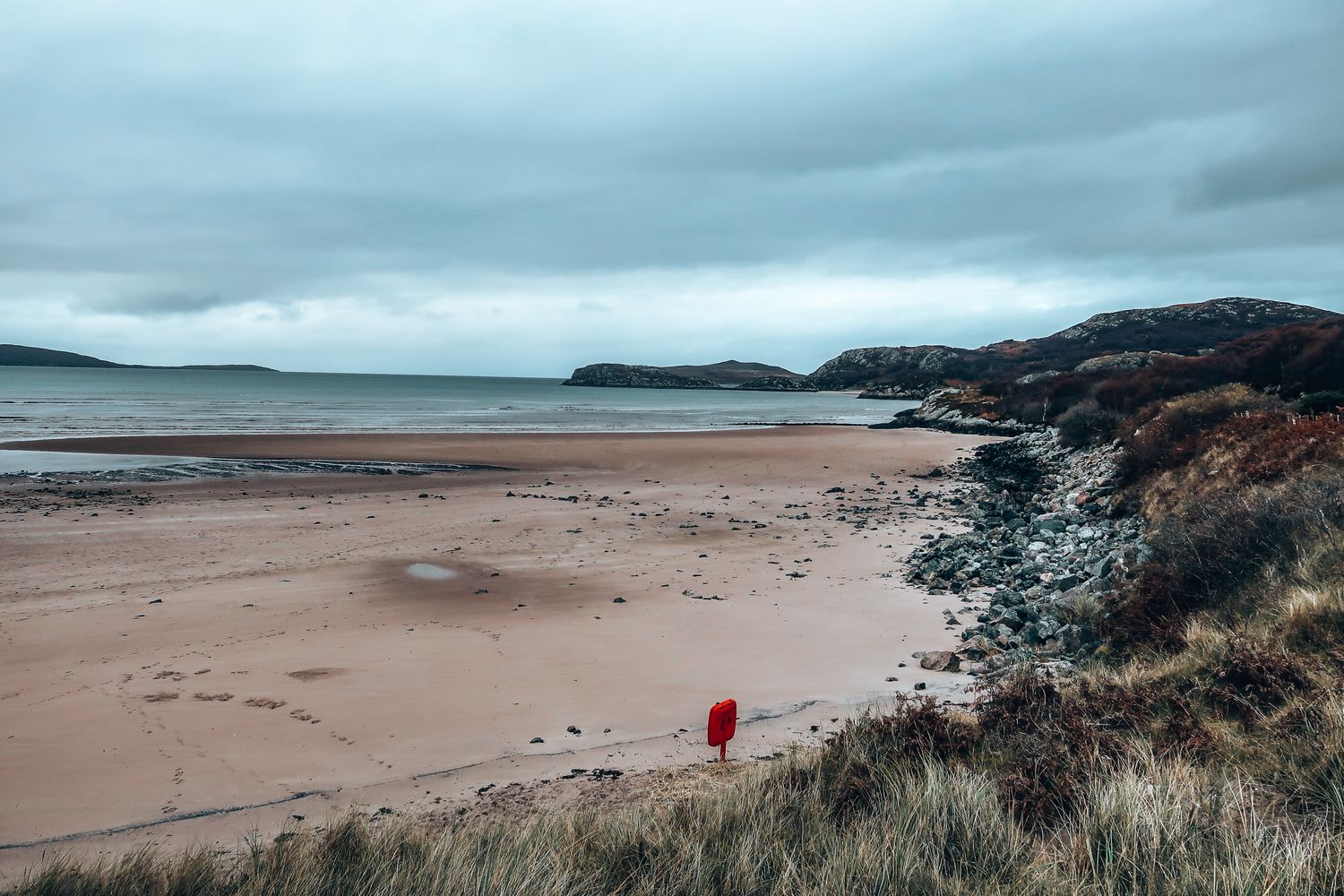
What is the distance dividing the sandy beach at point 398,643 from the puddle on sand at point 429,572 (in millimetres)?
76

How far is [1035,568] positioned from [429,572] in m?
9.61

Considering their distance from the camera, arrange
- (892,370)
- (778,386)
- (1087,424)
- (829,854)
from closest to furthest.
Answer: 1. (829,854)
2. (1087,424)
3. (892,370)
4. (778,386)

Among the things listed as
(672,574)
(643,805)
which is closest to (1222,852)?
(643,805)

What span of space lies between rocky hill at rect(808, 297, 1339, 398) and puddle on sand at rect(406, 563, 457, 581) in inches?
2634

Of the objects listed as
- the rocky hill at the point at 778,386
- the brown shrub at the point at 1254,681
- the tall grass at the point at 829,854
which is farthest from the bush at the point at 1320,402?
the rocky hill at the point at 778,386

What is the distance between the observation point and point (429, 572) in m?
12.2

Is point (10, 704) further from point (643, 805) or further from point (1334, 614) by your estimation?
point (1334, 614)

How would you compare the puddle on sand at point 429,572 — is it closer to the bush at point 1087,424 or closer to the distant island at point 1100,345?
the bush at point 1087,424

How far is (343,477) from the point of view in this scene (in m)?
23.4

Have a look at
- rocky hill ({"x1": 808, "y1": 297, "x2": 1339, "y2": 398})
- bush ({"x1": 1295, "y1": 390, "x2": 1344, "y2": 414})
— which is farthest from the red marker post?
rocky hill ({"x1": 808, "y1": 297, "x2": 1339, "y2": 398})

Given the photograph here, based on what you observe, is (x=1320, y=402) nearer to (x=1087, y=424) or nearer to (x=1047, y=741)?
(x=1087, y=424)

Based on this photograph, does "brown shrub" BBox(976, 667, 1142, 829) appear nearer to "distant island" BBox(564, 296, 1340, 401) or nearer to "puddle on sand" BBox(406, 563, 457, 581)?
"puddle on sand" BBox(406, 563, 457, 581)

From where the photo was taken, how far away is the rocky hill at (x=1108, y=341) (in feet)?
285

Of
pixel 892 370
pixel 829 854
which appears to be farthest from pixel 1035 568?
pixel 892 370
